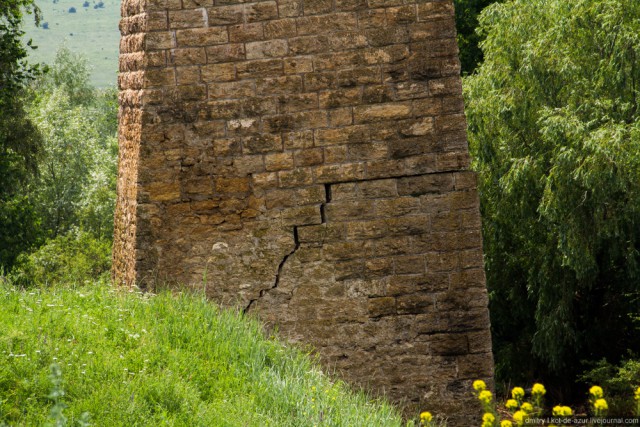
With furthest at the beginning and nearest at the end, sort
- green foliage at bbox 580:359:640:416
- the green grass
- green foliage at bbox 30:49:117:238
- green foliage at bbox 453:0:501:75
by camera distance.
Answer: green foliage at bbox 30:49:117:238
green foliage at bbox 453:0:501:75
green foliage at bbox 580:359:640:416
the green grass

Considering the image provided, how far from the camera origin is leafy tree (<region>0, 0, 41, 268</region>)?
53.8 ft

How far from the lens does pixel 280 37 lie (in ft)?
21.6

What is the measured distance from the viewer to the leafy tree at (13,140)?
1639cm

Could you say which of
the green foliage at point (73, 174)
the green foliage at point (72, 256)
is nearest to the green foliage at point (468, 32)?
the green foliage at point (72, 256)

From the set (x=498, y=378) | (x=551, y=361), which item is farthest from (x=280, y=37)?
(x=498, y=378)

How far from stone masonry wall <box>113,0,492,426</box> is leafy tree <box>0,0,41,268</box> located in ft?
34.8

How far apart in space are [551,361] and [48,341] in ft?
35.1

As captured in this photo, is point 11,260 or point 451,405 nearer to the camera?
point 451,405

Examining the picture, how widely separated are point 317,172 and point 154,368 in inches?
81.4

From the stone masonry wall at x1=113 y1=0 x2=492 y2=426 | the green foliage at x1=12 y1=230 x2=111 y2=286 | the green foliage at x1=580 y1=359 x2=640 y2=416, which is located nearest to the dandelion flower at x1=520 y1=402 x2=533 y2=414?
the stone masonry wall at x1=113 y1=0 x2=492 y2=426

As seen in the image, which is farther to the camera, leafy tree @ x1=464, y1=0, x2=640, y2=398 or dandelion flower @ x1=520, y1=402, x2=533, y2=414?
leafy tree @ x1=464, y1=0, x2=640, y2=398

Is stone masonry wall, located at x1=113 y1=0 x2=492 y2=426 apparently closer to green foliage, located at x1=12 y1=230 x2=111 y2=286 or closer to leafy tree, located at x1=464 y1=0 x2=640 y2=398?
leafy tree, located at x1=464 y1=0 x2=640 y2=398

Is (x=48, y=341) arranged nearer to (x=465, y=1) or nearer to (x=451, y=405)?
(x=451, y=405)

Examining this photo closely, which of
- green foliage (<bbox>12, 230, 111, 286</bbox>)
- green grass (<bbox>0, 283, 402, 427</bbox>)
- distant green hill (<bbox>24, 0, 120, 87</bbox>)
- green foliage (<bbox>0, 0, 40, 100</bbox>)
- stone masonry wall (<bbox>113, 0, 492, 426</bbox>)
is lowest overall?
green foliage (<bbox>12, 230, 111, 286</bbox>)
